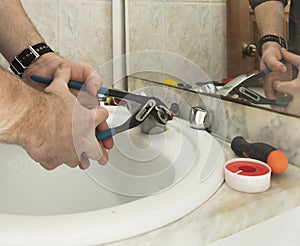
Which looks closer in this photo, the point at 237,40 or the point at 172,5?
the point at 237,40

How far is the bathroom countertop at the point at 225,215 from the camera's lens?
39 centimetres

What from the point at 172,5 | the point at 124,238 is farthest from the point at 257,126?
the point at 172,5

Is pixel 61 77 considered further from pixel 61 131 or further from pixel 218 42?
pixel 218 42

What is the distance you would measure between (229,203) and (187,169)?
0.11 m

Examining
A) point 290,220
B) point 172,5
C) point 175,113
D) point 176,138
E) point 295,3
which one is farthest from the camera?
point 172,5

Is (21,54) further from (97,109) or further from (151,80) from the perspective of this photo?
(151,80)

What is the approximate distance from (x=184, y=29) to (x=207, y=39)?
0.37 ft

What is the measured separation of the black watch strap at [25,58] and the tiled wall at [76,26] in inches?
11.7

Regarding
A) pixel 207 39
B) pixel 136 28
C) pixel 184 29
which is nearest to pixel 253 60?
pixel 207 39

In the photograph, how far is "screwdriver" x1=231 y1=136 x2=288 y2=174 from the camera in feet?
1.76

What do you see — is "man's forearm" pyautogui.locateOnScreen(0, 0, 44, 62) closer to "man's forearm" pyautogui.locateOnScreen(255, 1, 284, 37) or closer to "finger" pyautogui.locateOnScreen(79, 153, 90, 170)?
"finger" pyautogui.locateOnScreen(79, 153, 90, 170)

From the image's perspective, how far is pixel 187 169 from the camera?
55 cm

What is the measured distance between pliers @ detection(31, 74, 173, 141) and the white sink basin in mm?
49

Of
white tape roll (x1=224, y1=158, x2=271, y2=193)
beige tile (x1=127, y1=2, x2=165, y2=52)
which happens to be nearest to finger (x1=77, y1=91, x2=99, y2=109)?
white tape roll (x1=224, y1=158, x2=271, y2=193)
